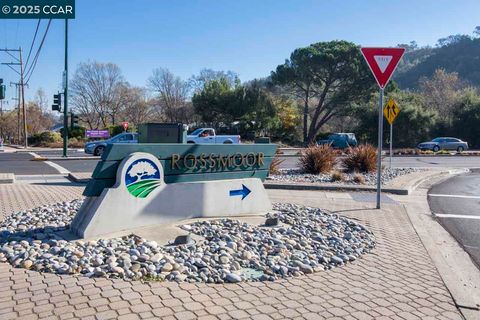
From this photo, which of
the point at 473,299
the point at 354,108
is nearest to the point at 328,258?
the point at 473,299

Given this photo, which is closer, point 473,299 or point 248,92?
point 473,299

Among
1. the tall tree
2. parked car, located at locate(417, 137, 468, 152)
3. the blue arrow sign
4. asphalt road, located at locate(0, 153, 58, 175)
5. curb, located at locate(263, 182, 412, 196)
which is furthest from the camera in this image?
the tall tree

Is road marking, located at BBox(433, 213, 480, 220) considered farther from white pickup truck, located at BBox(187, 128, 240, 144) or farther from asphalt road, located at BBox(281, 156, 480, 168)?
white pickup truck, located at BBox(187, 128, 240, 144)

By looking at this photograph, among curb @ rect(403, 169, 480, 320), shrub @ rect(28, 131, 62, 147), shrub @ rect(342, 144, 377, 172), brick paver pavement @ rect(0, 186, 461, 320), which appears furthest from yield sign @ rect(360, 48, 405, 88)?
shrub @ rect(28, 131, 62, 147)

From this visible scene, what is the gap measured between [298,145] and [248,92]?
7.92m

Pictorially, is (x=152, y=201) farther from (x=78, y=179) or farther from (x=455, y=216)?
(x=78, y=179)

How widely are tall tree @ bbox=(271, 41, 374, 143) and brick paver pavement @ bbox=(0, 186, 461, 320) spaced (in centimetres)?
4383

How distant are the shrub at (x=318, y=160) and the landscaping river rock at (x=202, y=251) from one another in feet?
29.5

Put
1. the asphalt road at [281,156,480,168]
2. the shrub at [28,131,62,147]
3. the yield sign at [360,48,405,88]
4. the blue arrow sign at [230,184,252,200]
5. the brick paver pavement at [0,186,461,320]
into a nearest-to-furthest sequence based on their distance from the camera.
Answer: the brick paver pavement at [0,186,461,320], the blue arrow sign at [230,184,252,200], the yield sign at [360,48,405,88], the asphalt road at [281,156,480,168], the shrub at [28,131,62,147]

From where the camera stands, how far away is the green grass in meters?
6.73

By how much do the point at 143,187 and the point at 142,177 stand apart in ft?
0.54

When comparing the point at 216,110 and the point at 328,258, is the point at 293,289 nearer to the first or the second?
the point at 328,258

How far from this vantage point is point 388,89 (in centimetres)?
4900

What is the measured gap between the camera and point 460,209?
1066 centimetres
